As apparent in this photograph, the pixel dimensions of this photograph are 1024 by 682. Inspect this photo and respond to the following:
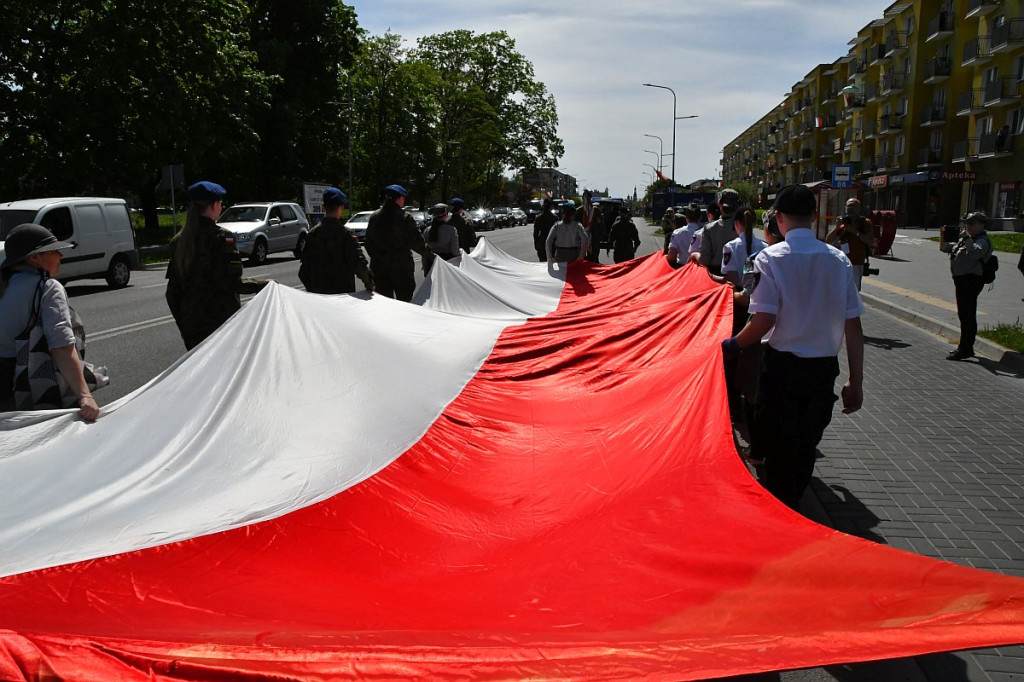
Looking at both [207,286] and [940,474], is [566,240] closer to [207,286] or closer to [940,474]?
[940,474]

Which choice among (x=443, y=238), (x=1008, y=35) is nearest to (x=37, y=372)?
(x=443, y=238)

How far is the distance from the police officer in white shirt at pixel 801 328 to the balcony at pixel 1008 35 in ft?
176

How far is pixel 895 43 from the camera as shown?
64438 millimetres

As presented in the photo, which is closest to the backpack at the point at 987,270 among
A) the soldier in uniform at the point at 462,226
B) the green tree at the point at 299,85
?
the soldier in uniform at the point at 462,226

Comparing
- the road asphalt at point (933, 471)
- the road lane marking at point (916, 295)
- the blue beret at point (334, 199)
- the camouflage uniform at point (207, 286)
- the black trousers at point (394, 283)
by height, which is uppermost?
the blue beret at point (334, 199)

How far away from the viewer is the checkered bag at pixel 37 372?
12.7 feet

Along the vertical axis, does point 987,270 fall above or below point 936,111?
below

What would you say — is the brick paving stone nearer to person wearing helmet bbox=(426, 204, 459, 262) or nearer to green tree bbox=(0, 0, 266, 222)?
person wearing helmet bbox=(426, 204, 459, 262)

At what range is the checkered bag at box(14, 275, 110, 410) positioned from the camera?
12.7 feet

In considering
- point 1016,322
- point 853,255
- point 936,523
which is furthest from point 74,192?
point 936,523

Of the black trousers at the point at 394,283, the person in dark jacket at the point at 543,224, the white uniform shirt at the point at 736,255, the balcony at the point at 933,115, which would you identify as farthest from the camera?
the balcony at the point at 933,115

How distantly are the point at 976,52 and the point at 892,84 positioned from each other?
42.3 feet

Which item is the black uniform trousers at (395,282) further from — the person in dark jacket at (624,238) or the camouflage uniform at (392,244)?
the person in dark jacket at (624,238)

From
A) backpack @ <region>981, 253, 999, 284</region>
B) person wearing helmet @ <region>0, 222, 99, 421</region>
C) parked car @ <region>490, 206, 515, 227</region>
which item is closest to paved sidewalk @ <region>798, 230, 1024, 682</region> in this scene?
backpack @ <region>981, 253, 999, 284</region>
